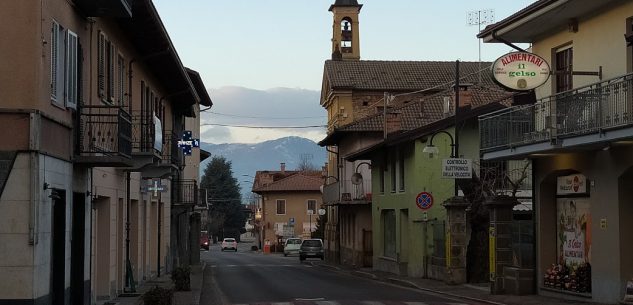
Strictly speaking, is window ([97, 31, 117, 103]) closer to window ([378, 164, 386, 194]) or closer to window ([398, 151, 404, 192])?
window ([398, 151, 404, 192])

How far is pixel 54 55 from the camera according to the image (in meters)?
13.4

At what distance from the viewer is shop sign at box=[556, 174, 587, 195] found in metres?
21.5

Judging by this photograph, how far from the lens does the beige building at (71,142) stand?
12.3m

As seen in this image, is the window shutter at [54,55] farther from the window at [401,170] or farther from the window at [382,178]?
the window at [382,178]

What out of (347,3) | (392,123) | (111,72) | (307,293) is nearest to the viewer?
(111,72)

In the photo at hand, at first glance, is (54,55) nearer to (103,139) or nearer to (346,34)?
(103,139)

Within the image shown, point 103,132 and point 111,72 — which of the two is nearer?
point 103,132

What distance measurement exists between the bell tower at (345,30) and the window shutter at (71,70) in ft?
186

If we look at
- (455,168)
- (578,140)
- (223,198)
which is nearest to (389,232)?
(455,168)

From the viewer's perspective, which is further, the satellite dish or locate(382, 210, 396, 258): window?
the satellite dish

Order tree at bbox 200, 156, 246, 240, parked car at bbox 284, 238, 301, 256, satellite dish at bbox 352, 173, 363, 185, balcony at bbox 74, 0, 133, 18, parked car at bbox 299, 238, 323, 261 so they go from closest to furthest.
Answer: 1. balcony at bbox 74, 0, 133, 18
2. satellite dish at bbox 352, 173, 363, 185
3. parked car at bbox 299, 238, 323, 261
4. parked car at bbox 284, 238, 301, 256
5. tree at bbox 200, 156, 246, 240

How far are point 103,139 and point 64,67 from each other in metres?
2.43

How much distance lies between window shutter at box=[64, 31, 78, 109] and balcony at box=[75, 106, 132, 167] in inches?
17.3

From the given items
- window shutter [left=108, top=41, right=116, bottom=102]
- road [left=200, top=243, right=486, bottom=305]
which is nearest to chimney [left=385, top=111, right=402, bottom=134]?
road [left=200, top=243, right=486, bottom=305]
